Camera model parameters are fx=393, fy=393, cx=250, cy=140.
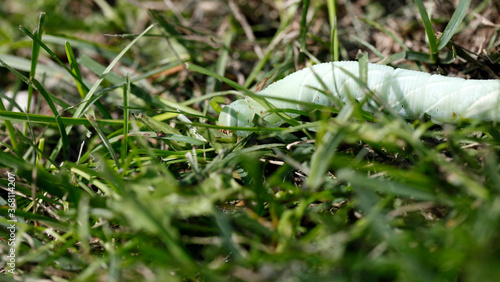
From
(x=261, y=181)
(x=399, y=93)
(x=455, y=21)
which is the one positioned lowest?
(x=261, y=181)

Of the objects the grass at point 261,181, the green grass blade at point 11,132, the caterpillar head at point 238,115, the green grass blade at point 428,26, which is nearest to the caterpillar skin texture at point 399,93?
the caterpillar head at point 238,115

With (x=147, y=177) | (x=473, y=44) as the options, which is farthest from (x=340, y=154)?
(x=473, y=44)

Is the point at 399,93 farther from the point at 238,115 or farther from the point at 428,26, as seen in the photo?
the point at 238,115

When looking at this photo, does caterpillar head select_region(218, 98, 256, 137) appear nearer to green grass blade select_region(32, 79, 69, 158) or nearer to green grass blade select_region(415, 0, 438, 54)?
green grass blade select_region(32, 79, 69, 158)

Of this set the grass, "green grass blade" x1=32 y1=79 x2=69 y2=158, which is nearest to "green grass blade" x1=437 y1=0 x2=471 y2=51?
the grass

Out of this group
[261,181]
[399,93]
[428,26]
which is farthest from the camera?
[428,26]

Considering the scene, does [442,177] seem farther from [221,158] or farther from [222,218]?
[221,158]

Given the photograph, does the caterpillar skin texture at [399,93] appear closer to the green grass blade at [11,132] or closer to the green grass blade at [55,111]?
the green grass blade at [55,111]

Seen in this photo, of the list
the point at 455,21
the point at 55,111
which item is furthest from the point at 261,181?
the point at 455,21
